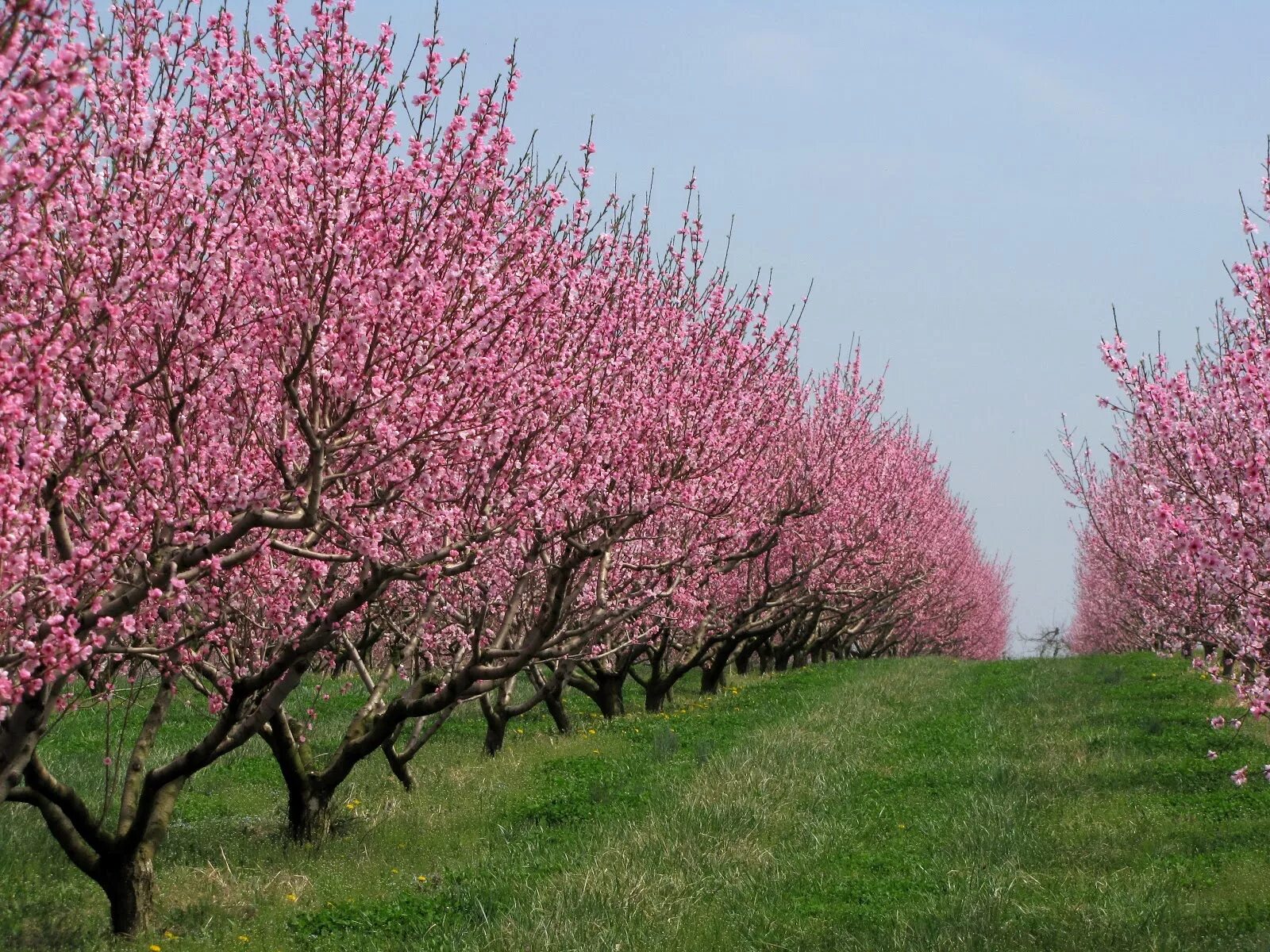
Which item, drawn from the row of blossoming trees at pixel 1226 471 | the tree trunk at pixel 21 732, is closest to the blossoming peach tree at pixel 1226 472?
the row of blossoming trees at pixel 1226 471

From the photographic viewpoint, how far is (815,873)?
10.9 m

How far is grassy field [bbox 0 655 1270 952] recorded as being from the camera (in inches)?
366

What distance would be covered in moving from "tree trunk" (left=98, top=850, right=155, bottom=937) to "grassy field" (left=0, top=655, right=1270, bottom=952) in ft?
0.67

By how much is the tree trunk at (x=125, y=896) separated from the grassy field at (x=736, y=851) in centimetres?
20

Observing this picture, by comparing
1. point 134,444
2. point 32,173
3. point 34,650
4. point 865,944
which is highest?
point 32,173

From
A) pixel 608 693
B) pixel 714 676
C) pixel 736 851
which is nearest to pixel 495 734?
pixel 608 693

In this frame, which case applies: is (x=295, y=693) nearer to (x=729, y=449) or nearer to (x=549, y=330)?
(x=729, y=449)

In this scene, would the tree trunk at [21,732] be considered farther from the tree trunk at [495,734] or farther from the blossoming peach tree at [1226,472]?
the tree trunk at [495,734]

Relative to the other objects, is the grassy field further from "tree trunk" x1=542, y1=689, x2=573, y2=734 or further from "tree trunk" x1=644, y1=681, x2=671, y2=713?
"tree trunk" x1=644, y1=681, x2=671, y2=713

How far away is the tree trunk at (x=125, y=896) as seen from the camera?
9.81 meters

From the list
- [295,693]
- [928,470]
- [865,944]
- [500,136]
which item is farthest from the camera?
[928,470]

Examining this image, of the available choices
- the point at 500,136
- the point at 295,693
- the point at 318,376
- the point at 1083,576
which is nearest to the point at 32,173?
the point at 318,376

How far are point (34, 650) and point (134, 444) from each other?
314 centimetres

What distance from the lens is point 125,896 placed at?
9.85m
